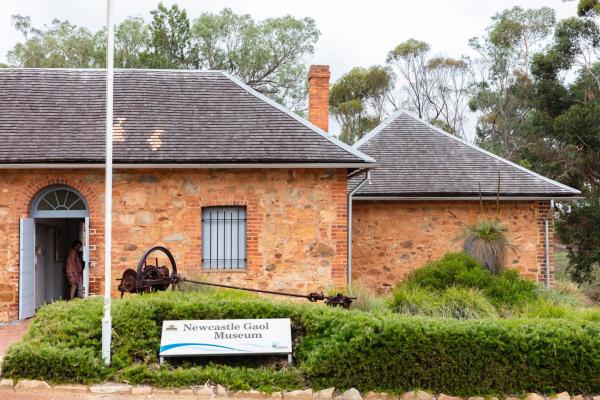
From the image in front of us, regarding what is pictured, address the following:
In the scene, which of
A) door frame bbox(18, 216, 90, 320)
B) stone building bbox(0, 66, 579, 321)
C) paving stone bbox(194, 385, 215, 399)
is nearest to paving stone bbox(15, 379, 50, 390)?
paving stone bbox(194, 385, 215, 399)

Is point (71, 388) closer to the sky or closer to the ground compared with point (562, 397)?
closer to the sky

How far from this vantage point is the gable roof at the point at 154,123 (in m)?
13.6

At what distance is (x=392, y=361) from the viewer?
8203 millimetres

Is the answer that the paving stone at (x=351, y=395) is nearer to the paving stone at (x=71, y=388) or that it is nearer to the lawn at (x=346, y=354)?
the lawn at (x=346, y=354)

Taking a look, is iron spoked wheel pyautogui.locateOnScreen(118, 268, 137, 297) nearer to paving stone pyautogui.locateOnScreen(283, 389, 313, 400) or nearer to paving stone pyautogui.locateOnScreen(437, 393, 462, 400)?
paving stone pyautogui.locateOnScreen(283, 389, 313, 400)

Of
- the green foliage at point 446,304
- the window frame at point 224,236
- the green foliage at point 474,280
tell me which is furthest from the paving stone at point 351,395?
the window frame at point 224,236

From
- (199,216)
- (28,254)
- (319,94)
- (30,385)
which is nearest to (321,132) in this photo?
(319,94)

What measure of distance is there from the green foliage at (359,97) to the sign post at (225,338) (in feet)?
112

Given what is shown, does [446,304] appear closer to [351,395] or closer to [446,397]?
[446,397]

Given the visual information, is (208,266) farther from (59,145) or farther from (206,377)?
(206,377)

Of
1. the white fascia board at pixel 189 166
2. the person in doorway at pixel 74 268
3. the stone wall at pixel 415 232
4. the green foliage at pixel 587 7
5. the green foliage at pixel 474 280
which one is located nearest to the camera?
the green foliage at pixel 474 280

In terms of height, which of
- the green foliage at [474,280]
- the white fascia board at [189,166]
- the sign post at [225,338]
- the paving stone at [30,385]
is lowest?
the paving stone at [30,385]

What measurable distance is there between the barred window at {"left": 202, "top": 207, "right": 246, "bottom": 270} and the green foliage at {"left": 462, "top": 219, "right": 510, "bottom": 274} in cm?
458

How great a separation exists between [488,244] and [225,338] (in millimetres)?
6717
